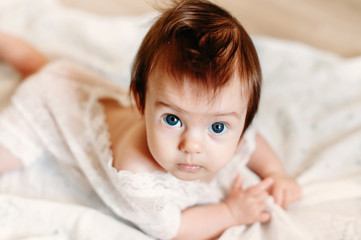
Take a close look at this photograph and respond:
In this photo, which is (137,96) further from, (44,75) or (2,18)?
(2,18)

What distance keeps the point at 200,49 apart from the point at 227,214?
1.35ft

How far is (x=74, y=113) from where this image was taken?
102 centimetres

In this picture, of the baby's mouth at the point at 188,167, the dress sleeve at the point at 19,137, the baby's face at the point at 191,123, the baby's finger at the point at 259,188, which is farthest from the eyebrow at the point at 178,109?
the dress sleeve at the point at 19,137

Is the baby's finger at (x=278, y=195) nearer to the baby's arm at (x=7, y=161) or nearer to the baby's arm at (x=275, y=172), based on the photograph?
the baby's arm at (x=275, y=172)

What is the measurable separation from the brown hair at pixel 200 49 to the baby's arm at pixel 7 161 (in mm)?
439

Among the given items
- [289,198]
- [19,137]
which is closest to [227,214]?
[289,198]

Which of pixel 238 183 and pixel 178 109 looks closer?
pixel 178 109

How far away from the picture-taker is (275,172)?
1003 mm

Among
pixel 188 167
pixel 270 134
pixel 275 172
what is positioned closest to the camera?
pixel 188 167

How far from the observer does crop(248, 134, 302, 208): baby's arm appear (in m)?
0.96

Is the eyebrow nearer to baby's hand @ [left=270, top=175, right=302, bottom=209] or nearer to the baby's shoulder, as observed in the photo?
the baby's shoulder

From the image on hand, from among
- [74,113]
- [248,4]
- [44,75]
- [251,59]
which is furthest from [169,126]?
[248,4]

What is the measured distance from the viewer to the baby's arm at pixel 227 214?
881 mm

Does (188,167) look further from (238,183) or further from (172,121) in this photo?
(238,183)
